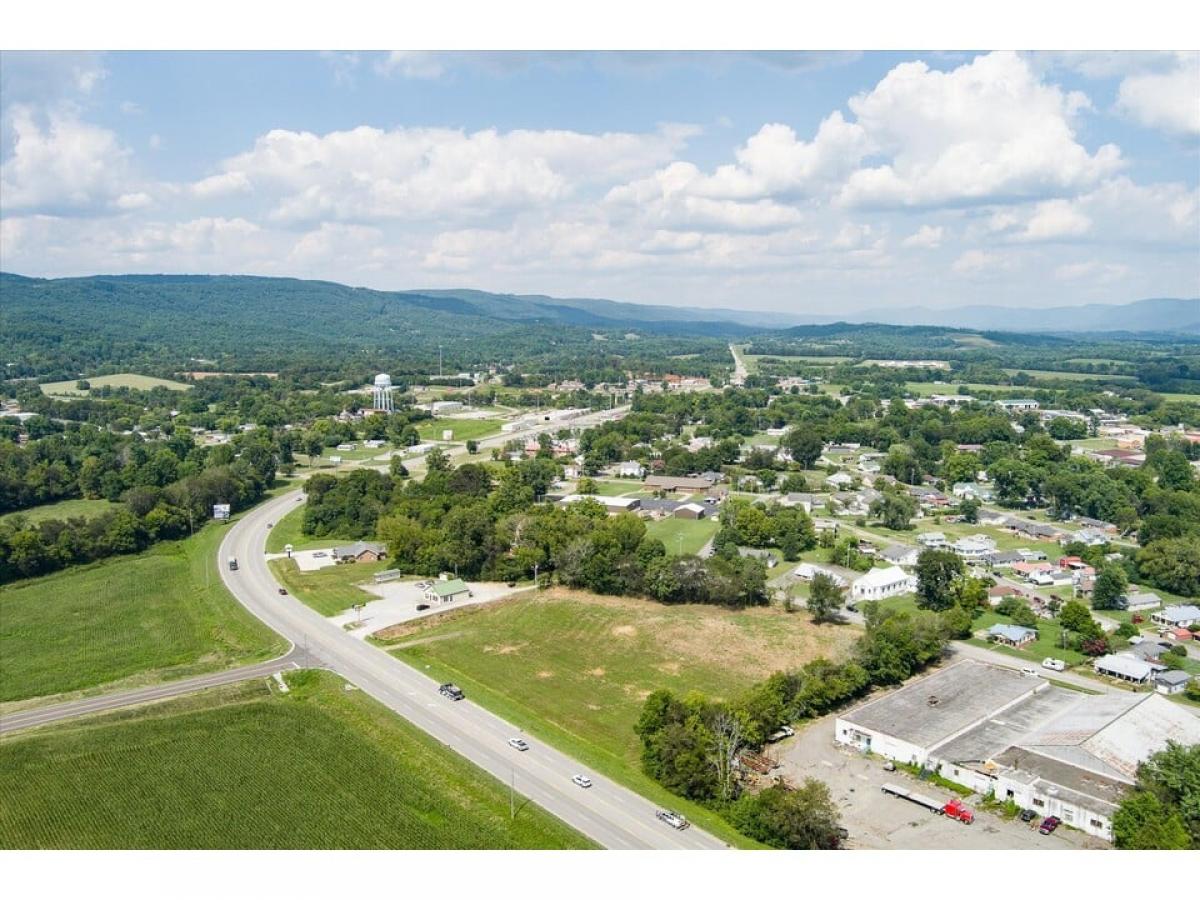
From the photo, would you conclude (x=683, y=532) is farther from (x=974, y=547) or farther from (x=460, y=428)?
(x=460, y=428)

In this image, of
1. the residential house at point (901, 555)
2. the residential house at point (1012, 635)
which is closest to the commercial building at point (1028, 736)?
the residential house at point (1012, 635)

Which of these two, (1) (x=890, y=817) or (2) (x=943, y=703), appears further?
(2) (x=943, y=703)

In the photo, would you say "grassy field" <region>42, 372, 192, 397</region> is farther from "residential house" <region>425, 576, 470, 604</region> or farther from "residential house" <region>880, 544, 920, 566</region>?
"residential house" <region>880, 544, 920, 566</region>

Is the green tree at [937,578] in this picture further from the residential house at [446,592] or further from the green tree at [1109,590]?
the residential house at [446,592]

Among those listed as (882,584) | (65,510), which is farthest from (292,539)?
(882,584)

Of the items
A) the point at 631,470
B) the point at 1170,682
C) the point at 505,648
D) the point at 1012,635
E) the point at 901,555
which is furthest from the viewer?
the point at 631,470

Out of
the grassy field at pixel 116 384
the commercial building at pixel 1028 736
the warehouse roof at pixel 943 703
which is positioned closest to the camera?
the commercial building at pixel 1028 736
